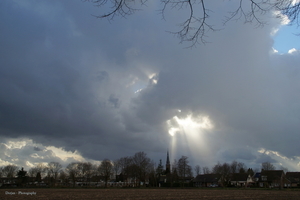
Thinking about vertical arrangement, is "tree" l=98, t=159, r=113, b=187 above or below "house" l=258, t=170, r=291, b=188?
above

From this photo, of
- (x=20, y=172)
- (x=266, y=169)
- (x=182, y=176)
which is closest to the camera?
(x=182, y=176)

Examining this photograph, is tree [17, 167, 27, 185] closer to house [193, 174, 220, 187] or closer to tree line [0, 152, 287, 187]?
tree line [0, 152, 287, 187]

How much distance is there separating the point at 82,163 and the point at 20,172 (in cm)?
3325

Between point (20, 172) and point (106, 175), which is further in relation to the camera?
point (20, 172)

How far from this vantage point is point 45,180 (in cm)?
15188

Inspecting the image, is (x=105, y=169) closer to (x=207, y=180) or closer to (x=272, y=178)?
(x=207, y=180)

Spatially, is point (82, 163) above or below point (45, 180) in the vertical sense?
above

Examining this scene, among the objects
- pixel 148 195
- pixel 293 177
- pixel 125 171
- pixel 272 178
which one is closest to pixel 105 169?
pixel 125 171

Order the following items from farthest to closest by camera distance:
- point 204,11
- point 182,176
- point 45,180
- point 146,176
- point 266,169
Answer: point 45,180
point 266,169
point 146,176
point 182,176
point 204,11

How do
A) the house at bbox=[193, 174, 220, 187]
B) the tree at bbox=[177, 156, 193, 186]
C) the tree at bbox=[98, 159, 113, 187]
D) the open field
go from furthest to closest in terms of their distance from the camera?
1. the house at bbox=[193, 174, 220, 187]
2. the tree at bbox=[98, 159, 113, 187]
3. the tree at bbox=[177, 156, 193, 186]
4. the open field

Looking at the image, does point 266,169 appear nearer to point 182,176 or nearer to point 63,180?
point 182,176

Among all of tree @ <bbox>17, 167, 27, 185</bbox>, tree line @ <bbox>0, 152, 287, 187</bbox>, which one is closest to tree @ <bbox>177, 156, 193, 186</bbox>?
tree line @ <bbox>0, 152, 287, 187</bbox>

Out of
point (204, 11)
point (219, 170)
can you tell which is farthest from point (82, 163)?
point (204, 11)

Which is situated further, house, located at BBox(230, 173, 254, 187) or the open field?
house, located at BBox(230, 173, 254, 187)
